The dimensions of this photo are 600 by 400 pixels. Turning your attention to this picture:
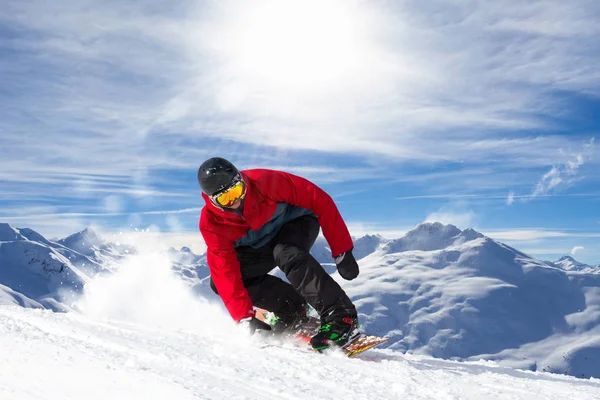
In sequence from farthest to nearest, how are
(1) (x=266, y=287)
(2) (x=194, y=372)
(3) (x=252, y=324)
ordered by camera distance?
(1) (x=266, y=287), (3) (x=252, y=324), (2) (x=194, y=372)

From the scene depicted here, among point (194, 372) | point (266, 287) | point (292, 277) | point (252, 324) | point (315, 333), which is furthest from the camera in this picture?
point (266, 287)

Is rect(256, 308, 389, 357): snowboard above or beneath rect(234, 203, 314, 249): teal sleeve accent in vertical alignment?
beneath

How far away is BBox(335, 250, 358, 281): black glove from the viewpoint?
577 cm

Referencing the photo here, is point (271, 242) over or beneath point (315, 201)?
beneath

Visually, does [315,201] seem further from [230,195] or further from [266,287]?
[266,287]

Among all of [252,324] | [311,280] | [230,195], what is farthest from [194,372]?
[230,195]

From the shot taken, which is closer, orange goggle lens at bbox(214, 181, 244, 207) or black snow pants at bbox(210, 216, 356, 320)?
black snow pants at bbox(210, 216, 356, 320)

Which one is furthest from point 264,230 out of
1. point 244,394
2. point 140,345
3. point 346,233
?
point 244,394

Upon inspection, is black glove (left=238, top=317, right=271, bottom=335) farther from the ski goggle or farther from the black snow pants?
the ski goggle

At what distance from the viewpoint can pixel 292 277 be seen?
5371 millimetres

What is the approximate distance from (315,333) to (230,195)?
185cm

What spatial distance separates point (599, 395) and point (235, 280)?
352 centimetres

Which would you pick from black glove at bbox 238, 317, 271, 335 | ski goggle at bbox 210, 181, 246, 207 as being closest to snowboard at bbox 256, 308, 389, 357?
black glove at bbox 238, 317, 271, 335

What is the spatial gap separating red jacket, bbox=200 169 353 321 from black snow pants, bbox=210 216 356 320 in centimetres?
22
